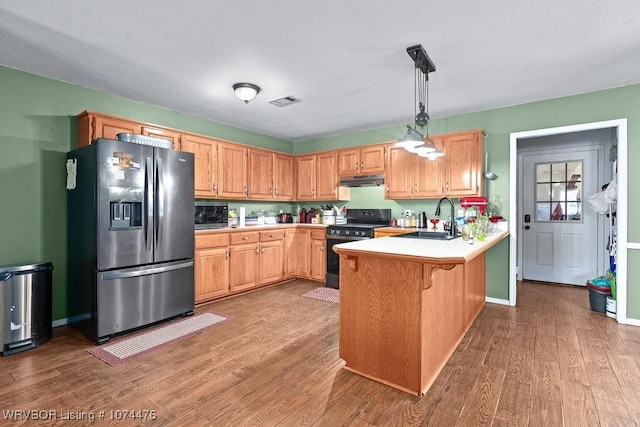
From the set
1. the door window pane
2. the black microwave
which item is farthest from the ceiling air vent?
the door window pane

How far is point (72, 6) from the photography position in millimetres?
2016

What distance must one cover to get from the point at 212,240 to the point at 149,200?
3.32 ft

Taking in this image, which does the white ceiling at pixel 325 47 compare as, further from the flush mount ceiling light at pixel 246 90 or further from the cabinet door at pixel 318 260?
the cabinet door at pixel 318 260

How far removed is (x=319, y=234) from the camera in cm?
499

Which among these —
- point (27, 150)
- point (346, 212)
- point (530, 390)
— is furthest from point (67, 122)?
point (530, 390)

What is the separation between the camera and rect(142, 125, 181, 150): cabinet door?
3596 mm

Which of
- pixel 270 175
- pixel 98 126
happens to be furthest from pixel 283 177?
pixel 98 126

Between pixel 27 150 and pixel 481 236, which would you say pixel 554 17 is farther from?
pixel 27 150

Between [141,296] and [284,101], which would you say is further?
[284,101]

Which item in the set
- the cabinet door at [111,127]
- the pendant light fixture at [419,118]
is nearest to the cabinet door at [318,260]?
the pendant light fixture at [419,118]

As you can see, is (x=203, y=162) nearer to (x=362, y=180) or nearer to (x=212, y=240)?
(x=212, y=240)

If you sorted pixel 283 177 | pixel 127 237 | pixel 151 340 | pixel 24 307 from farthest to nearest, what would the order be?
1. pixel 283 177
2. pixel 127 237
3. pixel 151 340
4. pixel 24 307

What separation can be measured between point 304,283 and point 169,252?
226cm

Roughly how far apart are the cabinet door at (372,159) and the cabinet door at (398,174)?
125mm
